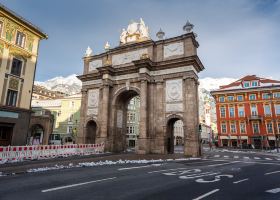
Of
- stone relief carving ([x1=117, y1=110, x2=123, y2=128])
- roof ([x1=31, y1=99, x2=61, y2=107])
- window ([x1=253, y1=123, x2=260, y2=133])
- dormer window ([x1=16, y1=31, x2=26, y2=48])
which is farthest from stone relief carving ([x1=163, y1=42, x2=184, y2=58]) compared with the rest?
roof ([x1=31, y1=99, x2=61, y2=107])

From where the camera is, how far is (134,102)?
178 feet

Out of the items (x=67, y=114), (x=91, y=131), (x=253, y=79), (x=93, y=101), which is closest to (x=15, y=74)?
(x=93, y=101)

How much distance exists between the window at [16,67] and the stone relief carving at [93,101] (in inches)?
398

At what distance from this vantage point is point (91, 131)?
29.9 m

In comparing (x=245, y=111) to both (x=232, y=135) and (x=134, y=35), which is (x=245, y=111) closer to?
(x=232, y=135)

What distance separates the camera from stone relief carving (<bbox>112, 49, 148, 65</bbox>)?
27422 millimetres

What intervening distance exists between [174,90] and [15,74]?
1845 cm

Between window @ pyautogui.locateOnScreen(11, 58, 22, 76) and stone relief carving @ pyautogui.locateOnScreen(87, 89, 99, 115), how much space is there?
398 inches

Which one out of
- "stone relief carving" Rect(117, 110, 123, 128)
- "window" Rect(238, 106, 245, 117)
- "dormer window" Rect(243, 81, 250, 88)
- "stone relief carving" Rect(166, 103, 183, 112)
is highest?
"dormer window" Rect(243, 81, 250, 88)

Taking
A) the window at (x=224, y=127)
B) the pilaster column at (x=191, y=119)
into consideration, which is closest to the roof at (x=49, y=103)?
the pilaster column at (x=191, y=119)

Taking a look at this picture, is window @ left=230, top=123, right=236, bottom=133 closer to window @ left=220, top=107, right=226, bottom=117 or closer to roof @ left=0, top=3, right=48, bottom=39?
window @ left=220, top=107, right=226, bottom=117

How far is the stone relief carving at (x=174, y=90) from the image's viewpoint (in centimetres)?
2405

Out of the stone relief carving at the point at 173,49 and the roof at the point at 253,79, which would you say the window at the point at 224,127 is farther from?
the stone relief carving at the point at 173,49

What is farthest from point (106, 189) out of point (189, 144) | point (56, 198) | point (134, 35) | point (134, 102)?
point (134, 102)
